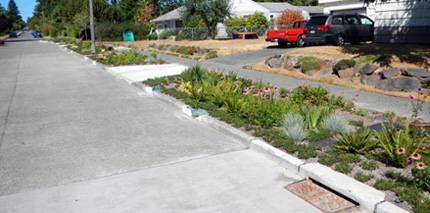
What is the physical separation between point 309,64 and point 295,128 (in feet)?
24.0

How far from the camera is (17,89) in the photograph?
40.8 ft

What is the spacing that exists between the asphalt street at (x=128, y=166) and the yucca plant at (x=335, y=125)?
1.44 meters

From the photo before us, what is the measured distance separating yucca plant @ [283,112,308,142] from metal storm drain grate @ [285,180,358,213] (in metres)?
1.22

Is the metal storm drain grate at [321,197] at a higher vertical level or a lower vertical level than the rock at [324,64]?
lower

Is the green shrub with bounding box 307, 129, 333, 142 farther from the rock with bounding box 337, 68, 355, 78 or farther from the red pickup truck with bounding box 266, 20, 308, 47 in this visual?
the red pickup truck with bounding box 266, 20, 308, 47

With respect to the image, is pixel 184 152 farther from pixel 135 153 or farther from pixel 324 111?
pixel 324 111

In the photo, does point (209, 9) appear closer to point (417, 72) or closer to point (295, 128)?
point (417, 72)

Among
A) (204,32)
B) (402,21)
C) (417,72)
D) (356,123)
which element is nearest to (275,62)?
(417,72)

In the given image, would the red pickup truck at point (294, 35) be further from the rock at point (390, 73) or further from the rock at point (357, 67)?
the rock at point (390, 73)

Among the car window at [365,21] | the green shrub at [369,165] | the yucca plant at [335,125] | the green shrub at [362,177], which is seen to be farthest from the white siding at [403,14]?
the green shrub at [362,177]

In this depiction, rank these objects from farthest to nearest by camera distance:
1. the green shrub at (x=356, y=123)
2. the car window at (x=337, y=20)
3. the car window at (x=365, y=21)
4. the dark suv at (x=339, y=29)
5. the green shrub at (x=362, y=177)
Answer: the car window at (x=365, y=21) < the car window at (x=337, y=20) < the dark suv at (x=339, y=29) < the green shrub at (x=356, y=123) < the green shrub at (x=362, y=177)

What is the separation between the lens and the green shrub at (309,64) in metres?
12.4

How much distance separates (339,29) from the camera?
639 inches

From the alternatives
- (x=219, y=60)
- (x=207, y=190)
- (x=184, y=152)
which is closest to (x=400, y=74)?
(x=184, y=152)
